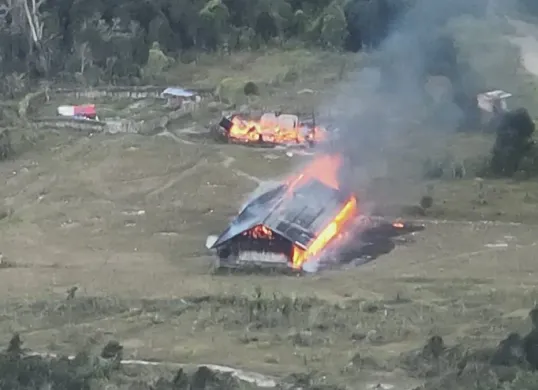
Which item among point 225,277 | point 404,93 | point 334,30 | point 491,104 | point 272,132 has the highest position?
point 334,30

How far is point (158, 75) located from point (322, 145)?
49.6 feet

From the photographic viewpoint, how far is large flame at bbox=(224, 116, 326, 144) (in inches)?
1893

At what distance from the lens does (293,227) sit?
36.4m

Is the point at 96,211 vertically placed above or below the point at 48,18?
below

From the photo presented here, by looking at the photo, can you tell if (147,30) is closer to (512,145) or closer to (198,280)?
(512,145)

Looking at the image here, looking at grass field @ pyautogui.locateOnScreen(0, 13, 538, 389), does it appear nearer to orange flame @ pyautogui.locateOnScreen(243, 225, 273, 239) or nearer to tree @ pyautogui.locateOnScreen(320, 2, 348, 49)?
orange flame @ pyautogui.locateOnScreen(243, 225, 273, 239)

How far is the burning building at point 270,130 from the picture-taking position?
48.1 meters

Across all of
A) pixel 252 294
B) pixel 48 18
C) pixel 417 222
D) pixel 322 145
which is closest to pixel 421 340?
pixel 252 294

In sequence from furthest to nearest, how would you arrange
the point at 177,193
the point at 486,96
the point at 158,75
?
1. the point at 158,75
2. the point at 486,96
3. the point at 177,193

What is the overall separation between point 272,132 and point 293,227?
12.5m

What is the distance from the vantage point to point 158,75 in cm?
5931

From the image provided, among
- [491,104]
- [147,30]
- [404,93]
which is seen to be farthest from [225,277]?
[147,30]

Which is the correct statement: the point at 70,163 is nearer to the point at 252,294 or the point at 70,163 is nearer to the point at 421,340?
the point at 252,294

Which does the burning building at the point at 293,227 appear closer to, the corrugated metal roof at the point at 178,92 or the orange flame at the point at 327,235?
the orange flame at the point at 327,235
